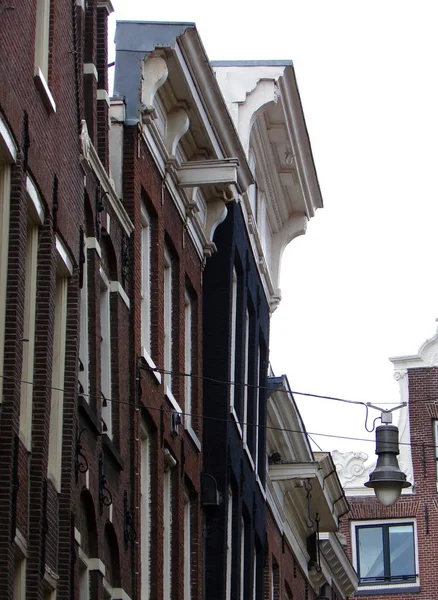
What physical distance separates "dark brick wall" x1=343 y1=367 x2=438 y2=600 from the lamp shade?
28.4m

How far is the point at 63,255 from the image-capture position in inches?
661

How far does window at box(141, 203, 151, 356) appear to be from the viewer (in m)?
21.8

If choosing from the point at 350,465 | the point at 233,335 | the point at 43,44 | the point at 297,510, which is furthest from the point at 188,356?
the point at 350,465

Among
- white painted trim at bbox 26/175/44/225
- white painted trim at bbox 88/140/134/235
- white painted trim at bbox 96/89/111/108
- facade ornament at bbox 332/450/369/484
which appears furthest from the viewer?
facade ornament at bbox 332/450/369/484

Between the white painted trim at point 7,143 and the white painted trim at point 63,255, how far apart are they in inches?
70.4

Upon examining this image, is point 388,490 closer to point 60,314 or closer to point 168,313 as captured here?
point 168,313

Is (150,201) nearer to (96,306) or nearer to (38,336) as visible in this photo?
(96,306)

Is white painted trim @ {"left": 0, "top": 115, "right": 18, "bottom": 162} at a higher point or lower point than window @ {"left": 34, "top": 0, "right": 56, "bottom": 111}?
lower

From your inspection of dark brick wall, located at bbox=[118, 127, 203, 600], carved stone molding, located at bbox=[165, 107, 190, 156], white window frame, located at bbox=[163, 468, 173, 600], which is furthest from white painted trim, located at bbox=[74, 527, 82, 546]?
carved stone molding, located at bbox=[165, 107, 190, 156]

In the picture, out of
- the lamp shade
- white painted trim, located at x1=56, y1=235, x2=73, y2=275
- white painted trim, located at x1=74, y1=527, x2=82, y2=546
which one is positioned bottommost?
white painted trim, located at x1=74, y1=527, x2=82, y2=546

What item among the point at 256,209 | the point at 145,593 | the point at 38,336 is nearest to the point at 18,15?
the point at 38,336

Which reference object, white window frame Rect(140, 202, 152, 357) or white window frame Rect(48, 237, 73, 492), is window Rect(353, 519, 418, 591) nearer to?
white window frame Rect(140, 202, 152, 357)

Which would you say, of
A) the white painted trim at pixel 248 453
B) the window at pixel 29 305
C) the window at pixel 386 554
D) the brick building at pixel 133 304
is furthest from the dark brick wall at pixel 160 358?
the window at pixel 386 554

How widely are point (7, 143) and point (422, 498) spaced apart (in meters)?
38.5
